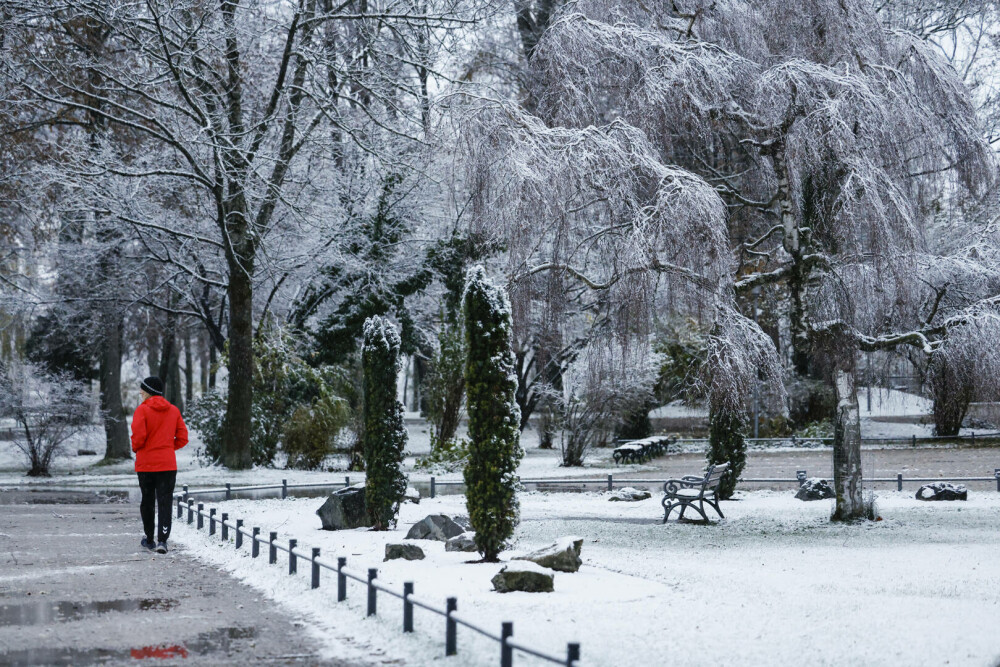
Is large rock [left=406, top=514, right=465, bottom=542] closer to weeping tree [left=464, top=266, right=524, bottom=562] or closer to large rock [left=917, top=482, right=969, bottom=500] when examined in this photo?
weeping tree [left=464, top=266, right=524, bottom=562]

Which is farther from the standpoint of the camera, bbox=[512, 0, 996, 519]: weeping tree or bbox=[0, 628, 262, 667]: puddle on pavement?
bbox=[512, 0, 996, 519]: weeping tree

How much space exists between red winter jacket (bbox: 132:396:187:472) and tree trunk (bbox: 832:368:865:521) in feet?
32.2

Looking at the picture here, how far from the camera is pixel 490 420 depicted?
37.2ft

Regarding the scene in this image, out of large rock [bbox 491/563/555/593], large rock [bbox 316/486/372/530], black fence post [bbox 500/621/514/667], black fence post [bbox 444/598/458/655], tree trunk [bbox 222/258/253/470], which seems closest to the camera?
black fence post [bbox 500/621/514/667]

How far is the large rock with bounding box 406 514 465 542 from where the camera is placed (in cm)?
1316

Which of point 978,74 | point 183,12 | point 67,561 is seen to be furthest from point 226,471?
point 978,74

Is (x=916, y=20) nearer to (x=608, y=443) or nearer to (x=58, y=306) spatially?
(x=608, y=443)

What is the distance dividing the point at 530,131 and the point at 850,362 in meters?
5.91

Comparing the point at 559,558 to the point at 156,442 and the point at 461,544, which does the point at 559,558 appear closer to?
the point at 461,544

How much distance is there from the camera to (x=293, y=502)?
1914 centimetres

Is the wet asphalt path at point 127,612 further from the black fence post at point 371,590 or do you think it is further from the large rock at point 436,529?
the large rock at point 436,529

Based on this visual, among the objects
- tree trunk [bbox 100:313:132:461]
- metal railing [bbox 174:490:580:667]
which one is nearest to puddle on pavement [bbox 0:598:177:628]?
metal railing [bbox 174:490:580:667]

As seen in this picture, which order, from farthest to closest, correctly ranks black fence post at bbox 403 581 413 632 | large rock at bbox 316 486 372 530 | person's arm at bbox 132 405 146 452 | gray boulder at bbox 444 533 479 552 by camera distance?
large rock at bbox 316 486 372 530, gray boulder at bbox 444 533 479 552, person's arm at bbox 132 405 146 452, black fence post at bbox 403 581 413 632

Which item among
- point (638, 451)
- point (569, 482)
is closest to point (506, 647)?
point (569, 482)
